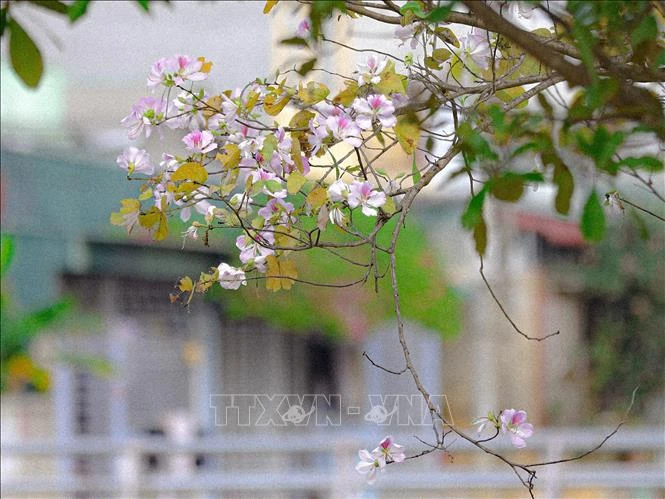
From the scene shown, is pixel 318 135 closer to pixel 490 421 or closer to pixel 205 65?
pixel 205 65

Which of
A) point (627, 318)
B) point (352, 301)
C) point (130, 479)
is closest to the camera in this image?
point (130, 479)

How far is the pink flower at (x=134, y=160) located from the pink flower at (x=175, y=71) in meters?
0.09

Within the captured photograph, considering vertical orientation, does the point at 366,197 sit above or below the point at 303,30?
below

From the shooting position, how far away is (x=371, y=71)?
52.3 inches

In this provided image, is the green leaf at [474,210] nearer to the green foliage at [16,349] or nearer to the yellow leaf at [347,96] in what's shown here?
the yellow leaf at [347,96]

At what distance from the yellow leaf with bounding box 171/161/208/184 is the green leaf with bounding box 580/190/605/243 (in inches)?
21.9

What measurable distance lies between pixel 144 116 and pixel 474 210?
1.83ft

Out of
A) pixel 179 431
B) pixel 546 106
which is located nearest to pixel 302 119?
pixel 546 106

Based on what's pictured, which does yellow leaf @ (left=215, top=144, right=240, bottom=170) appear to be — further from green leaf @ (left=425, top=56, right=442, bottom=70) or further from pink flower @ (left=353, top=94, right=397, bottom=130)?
green leaf @ (left=425, top=56, right=442, bottom=70)

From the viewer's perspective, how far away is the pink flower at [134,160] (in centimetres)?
141

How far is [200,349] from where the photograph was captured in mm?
8547

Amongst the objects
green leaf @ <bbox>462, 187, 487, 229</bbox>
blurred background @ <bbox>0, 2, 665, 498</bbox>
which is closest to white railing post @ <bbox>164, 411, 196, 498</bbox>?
blurred background @ <bbox>0, 2, 665, 498</bbox>

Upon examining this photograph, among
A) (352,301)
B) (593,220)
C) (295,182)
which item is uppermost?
(352,301)

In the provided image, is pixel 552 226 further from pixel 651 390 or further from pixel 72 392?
pixel 72 392
